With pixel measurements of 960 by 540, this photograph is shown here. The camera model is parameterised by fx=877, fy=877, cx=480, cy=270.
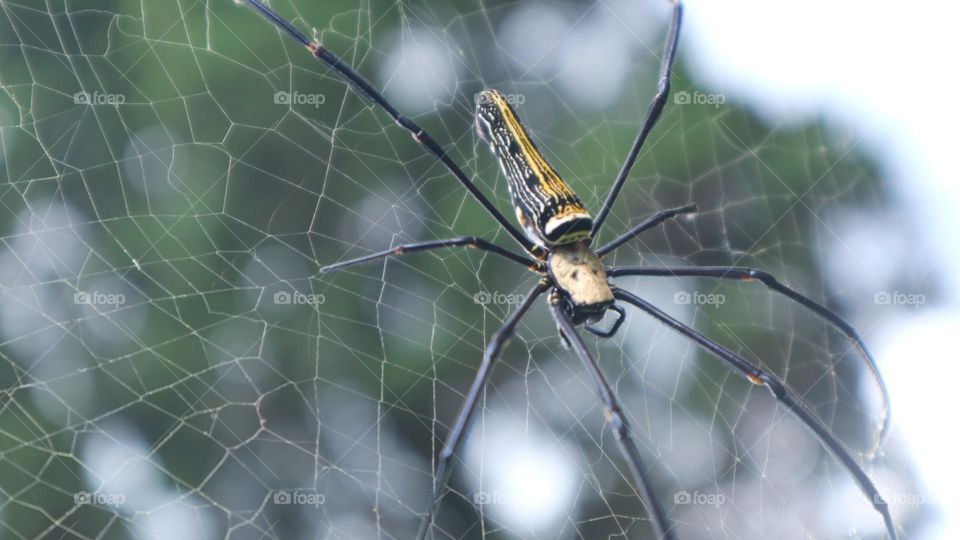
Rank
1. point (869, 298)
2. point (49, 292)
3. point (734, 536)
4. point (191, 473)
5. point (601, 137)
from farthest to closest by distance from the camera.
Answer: point (601, 137)
point (869, 298)
point (191, 473)
point (49, 292)
point (734, 536)

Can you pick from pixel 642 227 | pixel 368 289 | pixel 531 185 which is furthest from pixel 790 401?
pixel 368 289

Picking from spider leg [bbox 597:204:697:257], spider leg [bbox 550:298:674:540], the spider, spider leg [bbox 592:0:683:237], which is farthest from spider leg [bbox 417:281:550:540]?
spider leg [bbox 592:0:683:237]

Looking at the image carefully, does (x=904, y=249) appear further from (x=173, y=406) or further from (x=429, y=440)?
(x=173, y=406)

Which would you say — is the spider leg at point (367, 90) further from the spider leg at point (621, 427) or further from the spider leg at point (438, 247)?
the spider leg at point (621, 427)

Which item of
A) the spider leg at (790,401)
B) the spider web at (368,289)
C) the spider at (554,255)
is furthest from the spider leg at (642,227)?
the spider web at (368,289)

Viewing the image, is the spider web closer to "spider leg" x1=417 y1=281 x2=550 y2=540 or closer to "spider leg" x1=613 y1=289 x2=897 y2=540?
"spider leg" x1=613 y1=289 x2=897 y2=540

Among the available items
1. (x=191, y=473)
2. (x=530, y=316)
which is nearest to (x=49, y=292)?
(x=191, y=473)

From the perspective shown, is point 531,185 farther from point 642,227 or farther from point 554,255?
point 642,227

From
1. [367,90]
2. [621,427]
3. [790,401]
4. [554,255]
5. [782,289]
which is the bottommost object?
[621,427]
